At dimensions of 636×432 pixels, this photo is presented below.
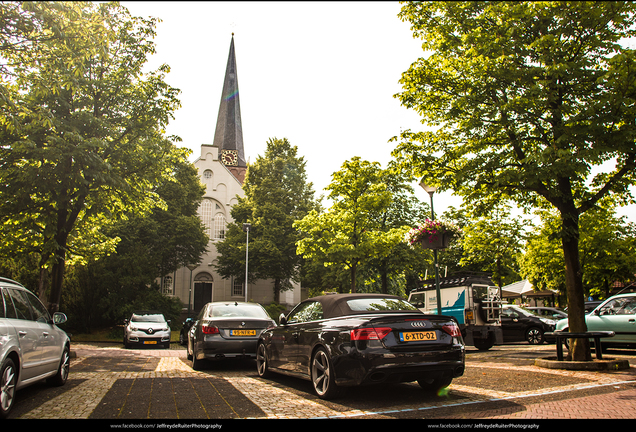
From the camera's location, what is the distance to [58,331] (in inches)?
281

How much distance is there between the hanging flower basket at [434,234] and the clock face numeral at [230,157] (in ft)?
153

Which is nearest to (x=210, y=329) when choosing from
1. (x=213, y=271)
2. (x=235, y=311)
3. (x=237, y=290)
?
(x=235, y=311)

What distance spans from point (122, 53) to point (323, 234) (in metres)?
12.3

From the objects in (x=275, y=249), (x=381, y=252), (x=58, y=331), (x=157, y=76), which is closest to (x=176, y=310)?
(x=275, y=249)

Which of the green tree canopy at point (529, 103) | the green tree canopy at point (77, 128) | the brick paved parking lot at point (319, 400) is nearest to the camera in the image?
the brick paved parking lot at point (319, 400)

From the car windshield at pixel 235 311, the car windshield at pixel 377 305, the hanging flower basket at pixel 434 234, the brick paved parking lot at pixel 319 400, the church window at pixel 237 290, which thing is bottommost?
the brick paved parking lot at pixel 319 400

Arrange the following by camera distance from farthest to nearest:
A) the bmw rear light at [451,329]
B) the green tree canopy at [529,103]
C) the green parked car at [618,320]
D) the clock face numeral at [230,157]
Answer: the clock face numeral at [230,157] < the green parked car at [618,320] < the green tree canopy at [529,103] < the bmw rear light at [451,329]

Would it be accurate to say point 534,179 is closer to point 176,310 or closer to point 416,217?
point 416,217

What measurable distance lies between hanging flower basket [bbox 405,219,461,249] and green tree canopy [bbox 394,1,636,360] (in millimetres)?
2197

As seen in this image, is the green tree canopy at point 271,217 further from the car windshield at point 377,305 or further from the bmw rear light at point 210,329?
the car windshield at point 377,305

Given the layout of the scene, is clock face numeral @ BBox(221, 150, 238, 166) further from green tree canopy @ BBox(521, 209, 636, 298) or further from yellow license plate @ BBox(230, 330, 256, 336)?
yellow license plate @ BBox(230, 330, 256, 336)

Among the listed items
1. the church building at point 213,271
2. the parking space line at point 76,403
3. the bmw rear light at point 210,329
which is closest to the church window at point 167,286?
the church building at point 213,271

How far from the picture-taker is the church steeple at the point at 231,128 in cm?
5784

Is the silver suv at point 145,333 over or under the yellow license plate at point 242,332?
under
